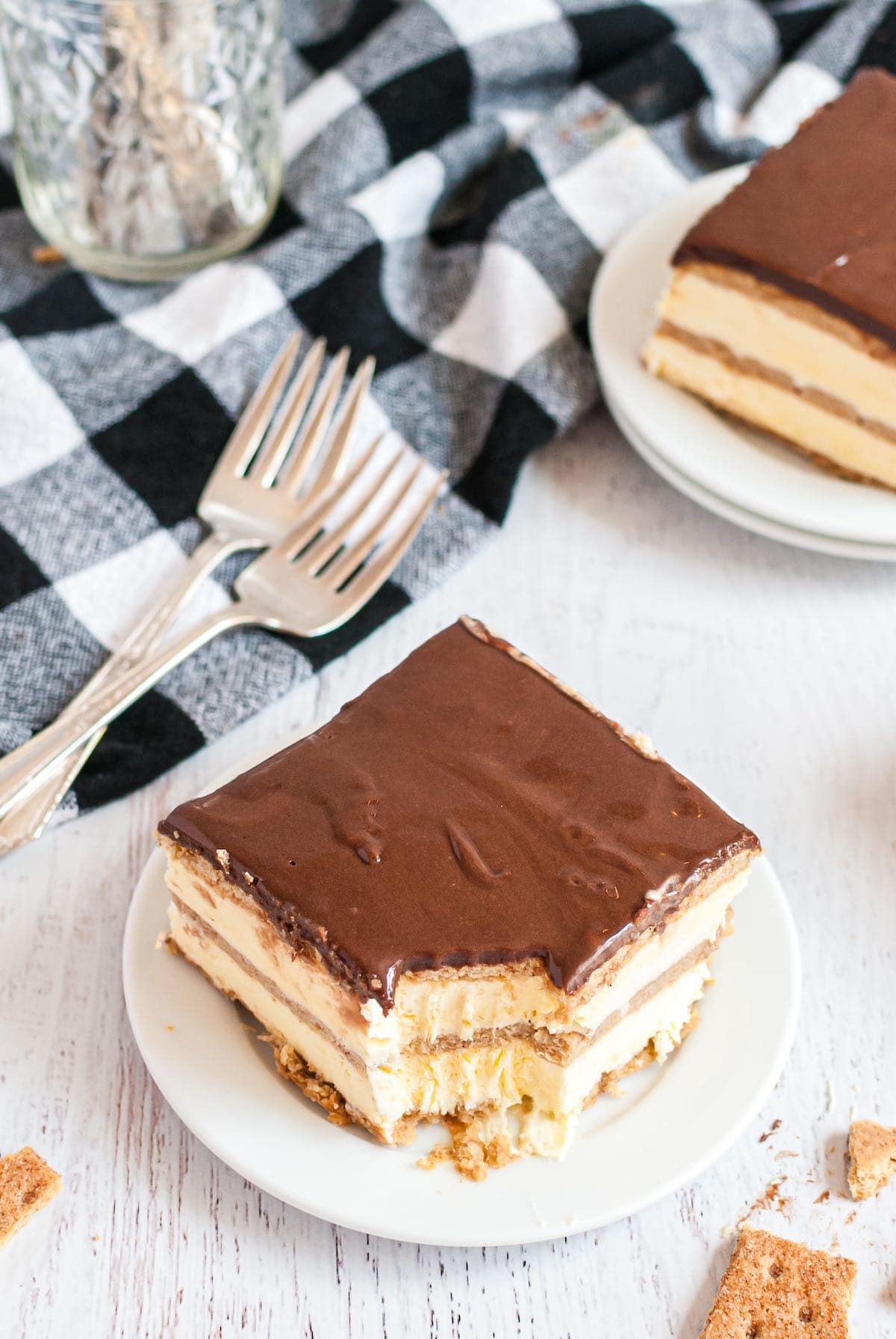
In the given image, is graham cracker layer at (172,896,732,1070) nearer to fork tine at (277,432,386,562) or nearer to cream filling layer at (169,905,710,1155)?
cream filling layer at (169,905,710,1155)

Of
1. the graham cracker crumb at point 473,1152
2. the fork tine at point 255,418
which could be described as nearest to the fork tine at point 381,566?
the fork tine at point 255,418

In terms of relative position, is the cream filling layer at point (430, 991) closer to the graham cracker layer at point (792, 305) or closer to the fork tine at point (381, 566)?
the fork tine at point (381, 566)

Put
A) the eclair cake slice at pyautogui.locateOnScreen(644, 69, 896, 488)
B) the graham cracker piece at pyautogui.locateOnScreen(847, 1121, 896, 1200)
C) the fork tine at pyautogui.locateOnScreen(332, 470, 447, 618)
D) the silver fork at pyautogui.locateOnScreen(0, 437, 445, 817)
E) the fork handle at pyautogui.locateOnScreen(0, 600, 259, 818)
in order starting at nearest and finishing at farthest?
the graham cracker piece at pyautogui.locateOnScreen(847, 1121, 896, 1200) → the fork handle at pyautogui.locateOnScreen(0, 600, 259, 818) → the silver fork at pyautogui.locateOnScreen(0, 437, 445, 817) → the fork tine at pyautogui.locateOnScreen(332, 470, 447, 618) → the eclair cake slice at pyautogui.locateOnScreen(644, 69, 896, 488)

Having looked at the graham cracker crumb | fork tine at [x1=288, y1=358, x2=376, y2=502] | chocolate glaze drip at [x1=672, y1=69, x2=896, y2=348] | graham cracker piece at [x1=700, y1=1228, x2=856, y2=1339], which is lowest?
graham cracker piece at [x1=700, y1=1228, x2=856, y2=1339]

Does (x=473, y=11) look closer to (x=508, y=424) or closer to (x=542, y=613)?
(x=508, y=424)

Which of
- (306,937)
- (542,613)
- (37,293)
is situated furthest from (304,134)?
(306,937)

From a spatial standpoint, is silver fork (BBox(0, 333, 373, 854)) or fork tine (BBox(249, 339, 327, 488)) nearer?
silver fork (BBox(0, 333, 373, 854))

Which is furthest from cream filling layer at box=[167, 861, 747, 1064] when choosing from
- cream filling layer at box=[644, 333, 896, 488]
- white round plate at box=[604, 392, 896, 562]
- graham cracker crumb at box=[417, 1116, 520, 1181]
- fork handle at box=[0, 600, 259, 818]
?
cream filling layer at box=[644, 333, 896, 488]
